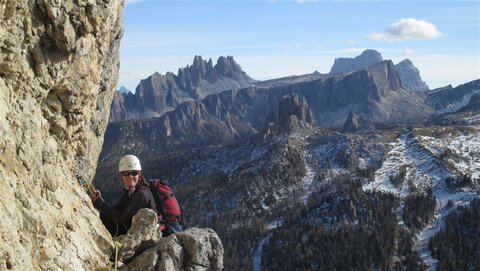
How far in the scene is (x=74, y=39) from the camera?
653 inches

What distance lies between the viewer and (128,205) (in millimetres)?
19688

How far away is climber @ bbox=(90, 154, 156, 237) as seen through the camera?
19375mm

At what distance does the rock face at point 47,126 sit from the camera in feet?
44.3

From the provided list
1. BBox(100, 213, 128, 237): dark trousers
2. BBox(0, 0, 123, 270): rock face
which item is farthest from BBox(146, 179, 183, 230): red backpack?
BBox(0, 0, 123, 270): rock face

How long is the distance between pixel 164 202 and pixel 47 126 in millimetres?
5913

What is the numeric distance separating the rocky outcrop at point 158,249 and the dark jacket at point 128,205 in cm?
51

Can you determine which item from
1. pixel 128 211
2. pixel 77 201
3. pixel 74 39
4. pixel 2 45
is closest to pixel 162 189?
pixel 128 211

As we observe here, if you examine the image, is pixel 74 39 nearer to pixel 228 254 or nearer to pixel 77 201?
pixel 77 201

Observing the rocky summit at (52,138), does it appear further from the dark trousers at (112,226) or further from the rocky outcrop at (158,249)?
the dark trousers at (112,226)

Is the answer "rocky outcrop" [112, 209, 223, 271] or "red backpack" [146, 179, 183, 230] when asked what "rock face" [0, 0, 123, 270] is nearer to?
"rocky outcrop" [112, 209, 223, 271]

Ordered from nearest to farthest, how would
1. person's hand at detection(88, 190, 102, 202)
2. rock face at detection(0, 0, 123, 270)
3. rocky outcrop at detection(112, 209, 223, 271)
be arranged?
rock face at detection(0, 0, 123, 270), rocky outcrop at detection(112, 209, 223, 271), person's hand at detection(88, 190, 102, 202)

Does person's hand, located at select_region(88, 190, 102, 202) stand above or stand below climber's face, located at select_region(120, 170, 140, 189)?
Answer: below

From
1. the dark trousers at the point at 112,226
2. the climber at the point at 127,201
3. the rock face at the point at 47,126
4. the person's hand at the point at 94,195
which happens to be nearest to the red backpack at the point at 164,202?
the climber at the point at 127,201

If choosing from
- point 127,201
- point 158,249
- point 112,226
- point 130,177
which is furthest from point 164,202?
point 112,226
